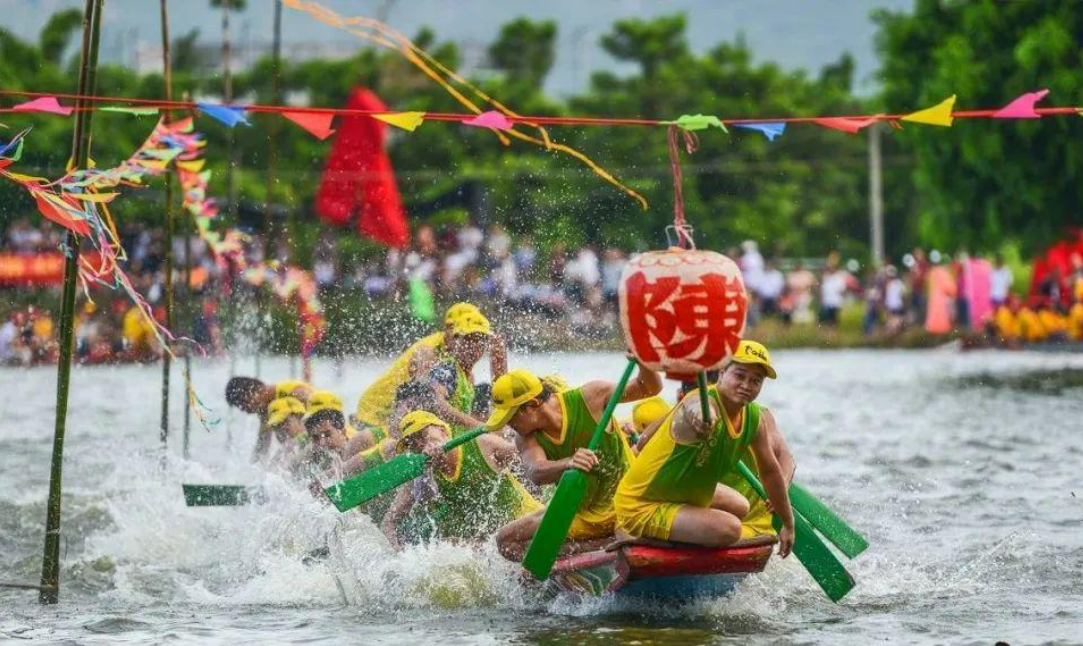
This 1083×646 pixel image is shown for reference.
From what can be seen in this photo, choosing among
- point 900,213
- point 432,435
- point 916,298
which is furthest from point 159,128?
point 900,213

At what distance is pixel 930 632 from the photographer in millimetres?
9391

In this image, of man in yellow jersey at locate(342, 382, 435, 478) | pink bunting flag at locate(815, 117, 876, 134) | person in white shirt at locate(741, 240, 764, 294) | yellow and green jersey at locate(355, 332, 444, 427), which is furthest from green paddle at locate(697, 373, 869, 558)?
person in white shirt at locate(741, 240, 764, 294)

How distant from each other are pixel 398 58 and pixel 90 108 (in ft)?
122

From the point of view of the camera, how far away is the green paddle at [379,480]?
34.4 feet

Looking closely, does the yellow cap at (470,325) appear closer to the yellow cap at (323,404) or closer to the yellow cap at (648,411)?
the yellow cap at (323,404)

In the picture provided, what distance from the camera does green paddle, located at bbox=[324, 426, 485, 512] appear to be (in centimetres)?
1049

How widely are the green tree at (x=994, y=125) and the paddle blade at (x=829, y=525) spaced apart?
17654mm

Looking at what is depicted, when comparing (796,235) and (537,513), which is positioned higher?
(796,235)

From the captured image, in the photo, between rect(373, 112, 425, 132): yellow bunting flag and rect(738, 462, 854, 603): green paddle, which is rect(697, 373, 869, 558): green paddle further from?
rect(373, 112, 425, 132): yellow bunting flag

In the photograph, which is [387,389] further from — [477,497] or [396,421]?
[477,497]

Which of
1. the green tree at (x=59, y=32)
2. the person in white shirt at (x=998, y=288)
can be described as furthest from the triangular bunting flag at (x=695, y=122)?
the green tree at (x=59, y=32)

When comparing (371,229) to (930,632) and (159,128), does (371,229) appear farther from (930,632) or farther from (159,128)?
(930,632)

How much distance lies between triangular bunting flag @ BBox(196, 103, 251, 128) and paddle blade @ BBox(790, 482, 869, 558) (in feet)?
11.9

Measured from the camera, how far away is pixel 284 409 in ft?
43.6
